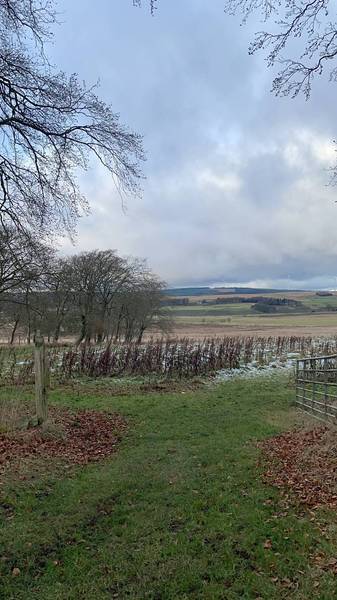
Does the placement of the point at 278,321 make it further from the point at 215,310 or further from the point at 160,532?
the point at 160,532

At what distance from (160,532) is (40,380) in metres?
5.33

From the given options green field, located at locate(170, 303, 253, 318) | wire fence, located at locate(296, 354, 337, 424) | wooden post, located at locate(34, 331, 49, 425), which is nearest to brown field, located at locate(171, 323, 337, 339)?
wire fence, located at locate(296, 354, 337, 424)

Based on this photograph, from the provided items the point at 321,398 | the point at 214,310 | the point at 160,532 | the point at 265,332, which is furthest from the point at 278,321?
the point at 160,532

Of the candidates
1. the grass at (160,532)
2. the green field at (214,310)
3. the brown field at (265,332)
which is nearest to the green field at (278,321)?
the brown field at (265,332)

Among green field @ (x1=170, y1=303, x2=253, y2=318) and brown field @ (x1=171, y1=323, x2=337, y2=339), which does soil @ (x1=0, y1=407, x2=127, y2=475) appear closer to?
brown field @ (x1=171, y1=323, x2=337, y2=339)

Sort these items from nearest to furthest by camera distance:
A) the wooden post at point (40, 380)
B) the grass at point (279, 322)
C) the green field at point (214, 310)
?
1. the wooden post at point (40, 380)
2. the grass at point (279, 322)
3. the green field at point (214, 310)

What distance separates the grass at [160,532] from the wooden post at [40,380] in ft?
6.88

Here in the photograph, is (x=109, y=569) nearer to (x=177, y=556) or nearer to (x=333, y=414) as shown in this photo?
(x=177, y=556)

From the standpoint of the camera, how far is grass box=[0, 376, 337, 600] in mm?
3660

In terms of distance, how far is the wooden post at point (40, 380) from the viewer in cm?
Result: 912

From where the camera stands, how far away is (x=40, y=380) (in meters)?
9.23

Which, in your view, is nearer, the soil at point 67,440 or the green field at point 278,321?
the soil at point 67,440

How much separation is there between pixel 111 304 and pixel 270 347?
22.0 meters

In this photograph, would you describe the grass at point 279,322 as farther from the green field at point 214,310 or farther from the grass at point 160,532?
the grass at point 160,532
